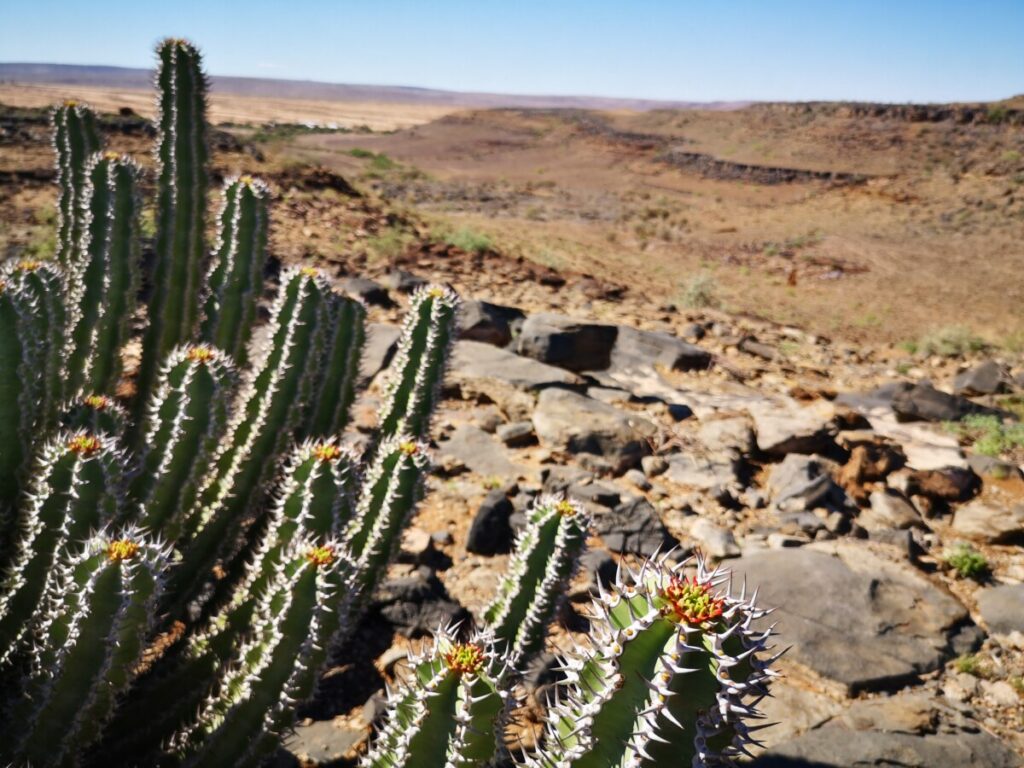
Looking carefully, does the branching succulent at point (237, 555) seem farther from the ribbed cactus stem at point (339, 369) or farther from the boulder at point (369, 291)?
the boulder at point (369, 291)

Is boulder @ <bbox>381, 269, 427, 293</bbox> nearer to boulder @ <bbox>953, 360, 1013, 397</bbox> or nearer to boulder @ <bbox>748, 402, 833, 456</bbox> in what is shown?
boulder @ <bbox>748, 402, 833, 456</bbox>

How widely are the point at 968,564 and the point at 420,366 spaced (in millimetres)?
3779

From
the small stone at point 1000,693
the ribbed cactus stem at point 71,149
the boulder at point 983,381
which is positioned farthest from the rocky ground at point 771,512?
the ribbed cactus stem at point 71,149

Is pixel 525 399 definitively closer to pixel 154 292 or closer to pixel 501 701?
pixel 154 292

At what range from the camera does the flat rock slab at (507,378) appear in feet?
21.0

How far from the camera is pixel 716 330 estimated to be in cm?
1009

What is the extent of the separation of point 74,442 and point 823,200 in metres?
32.7

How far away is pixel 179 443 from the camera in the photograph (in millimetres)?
3148

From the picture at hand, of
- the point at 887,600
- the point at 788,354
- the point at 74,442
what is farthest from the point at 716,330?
the point at 74,442

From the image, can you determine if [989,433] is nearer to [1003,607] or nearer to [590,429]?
[1003,607]

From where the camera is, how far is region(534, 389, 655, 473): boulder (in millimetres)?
5832

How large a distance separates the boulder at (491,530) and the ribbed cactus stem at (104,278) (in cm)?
232

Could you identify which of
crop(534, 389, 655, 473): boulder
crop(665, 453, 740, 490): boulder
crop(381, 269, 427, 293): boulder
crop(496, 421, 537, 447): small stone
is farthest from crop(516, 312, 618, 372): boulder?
crop(665, 453, 740, 490): boulder

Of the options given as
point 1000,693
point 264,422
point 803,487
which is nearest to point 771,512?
point 803,487
